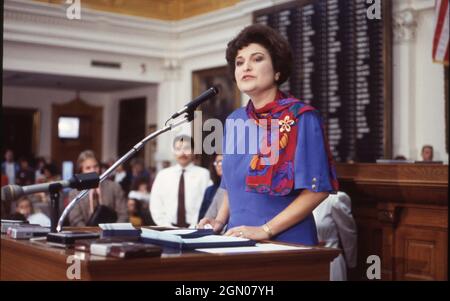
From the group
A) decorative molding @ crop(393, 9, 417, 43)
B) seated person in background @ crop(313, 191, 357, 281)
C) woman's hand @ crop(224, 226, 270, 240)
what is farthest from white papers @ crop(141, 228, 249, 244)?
decorative molding @ crop(393, 9, 417, 43)

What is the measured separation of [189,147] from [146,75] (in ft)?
21.4

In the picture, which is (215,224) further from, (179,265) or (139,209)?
(139,209)

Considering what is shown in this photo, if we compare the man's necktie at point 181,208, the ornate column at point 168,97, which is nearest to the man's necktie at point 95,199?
the man's necktie at point 181,208

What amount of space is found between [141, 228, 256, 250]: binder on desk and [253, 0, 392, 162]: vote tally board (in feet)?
20.4

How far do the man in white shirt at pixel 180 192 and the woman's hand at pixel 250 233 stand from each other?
133 inches

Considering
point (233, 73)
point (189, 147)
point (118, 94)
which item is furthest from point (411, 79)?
point (118, 94)

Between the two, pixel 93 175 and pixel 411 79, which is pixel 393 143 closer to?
pixel 411 79

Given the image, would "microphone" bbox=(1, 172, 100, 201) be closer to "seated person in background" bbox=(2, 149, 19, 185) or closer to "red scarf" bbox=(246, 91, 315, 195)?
"red scarf" bbox=(246, 91, 315, 195)

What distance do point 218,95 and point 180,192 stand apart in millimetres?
5632

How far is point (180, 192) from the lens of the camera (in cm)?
565

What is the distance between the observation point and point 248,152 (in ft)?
7.97

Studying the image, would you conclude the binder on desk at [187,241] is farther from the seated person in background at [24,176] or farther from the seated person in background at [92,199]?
the seated person in background at [24,176]
